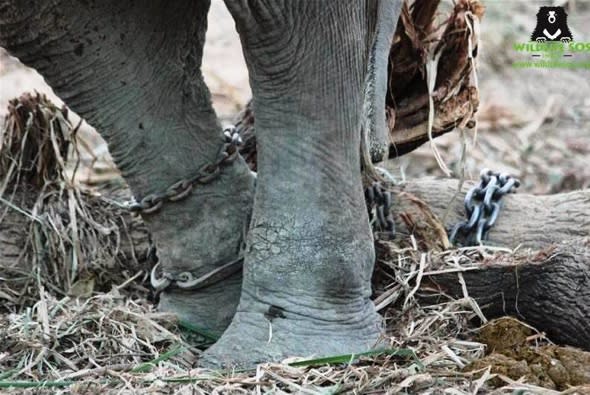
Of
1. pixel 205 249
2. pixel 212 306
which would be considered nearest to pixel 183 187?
pixel 205 249

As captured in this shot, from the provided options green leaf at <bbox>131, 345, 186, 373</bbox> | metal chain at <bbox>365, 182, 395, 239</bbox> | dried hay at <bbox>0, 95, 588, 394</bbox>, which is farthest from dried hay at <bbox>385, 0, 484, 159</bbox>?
green leaf at <bbox>131, 345, 186, 373</bbox>

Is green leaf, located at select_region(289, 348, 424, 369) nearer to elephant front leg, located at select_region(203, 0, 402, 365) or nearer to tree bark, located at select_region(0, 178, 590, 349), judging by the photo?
elephant front leg, located at select_region(203, 0, 402, 365)

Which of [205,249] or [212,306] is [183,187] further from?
[212,306]

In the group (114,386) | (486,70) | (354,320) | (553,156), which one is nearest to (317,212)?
(354,320)

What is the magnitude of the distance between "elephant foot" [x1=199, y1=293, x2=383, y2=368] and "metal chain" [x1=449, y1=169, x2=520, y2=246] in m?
0.66

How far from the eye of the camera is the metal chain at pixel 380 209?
3.49m

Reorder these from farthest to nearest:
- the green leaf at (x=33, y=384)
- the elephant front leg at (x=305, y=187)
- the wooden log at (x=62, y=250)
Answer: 1. the wooden log at (x=62, y=250)
2. the elephant front leg at (x=305, y=187)
3. the green leaf at (x=33, y=384)

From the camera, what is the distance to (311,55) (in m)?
2.81

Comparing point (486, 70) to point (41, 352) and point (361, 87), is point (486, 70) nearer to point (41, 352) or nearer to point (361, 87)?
point (361, 87)

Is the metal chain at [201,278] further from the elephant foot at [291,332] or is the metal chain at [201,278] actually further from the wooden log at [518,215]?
the wooden log at [518,215]

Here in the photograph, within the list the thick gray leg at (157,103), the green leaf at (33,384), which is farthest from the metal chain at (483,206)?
the green leaf at (33,384)

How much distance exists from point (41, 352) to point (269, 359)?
520 mm

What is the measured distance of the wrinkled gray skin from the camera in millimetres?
2807

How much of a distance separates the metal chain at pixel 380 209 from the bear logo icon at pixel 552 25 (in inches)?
74.2
